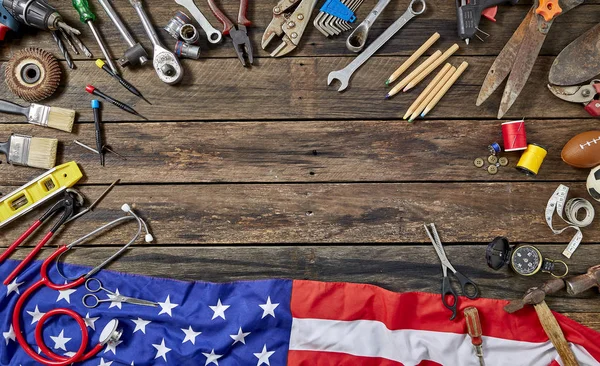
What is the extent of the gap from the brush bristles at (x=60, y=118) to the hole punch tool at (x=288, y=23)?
0.75 m

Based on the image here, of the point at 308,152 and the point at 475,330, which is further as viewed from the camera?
the point at 308,152

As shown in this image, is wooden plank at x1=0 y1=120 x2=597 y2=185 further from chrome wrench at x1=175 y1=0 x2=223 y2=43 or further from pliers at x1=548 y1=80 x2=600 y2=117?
chrome wrench at x1=175 y1=0 x2=223 y2=43

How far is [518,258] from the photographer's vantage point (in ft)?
5.11

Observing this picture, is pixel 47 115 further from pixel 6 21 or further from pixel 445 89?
pixel 445 89

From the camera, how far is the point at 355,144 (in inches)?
63.6

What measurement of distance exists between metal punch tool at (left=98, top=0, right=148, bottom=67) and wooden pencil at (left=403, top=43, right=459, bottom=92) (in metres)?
0.96

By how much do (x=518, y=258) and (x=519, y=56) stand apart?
0.72 meters

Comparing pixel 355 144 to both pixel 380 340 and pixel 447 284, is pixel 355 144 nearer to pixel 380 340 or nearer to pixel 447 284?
pixel 447 284

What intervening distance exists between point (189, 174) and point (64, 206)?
46cm

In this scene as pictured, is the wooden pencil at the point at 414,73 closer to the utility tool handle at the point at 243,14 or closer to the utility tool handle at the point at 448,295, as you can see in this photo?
the utility tool handle at the point at 243,14

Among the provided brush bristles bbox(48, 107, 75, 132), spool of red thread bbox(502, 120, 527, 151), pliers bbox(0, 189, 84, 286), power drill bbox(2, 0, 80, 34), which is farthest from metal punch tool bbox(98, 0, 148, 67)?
spool of red thread bbox(502, 120, 527, 151)

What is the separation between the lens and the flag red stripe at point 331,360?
152cm

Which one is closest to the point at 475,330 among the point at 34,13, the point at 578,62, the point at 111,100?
the point at 578,62

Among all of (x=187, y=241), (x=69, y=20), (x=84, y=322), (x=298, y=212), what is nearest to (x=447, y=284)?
(x=298, y=212)
